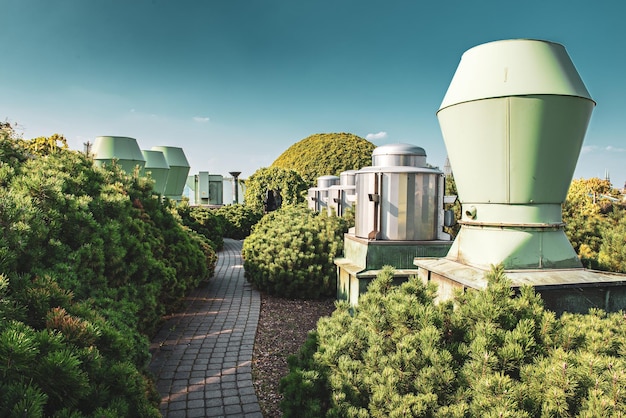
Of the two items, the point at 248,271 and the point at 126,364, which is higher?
the point at 126,364

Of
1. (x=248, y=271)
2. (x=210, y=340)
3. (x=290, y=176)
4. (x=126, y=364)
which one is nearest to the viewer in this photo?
(x=126, y=364)

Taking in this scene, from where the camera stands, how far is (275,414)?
3.44m

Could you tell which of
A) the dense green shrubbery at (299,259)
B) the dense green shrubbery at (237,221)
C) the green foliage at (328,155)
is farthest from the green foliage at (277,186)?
the dense green shrubbery at (299,259)

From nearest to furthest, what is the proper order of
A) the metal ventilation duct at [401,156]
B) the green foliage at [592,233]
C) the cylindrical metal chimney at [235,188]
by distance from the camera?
1. the green foliage at [592,233]
2. the metal ventilation duct at [401,156]
3. the cylindrical metal chimney at [235,188]

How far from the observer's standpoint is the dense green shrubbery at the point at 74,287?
1.60 metres

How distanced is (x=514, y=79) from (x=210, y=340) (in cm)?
482

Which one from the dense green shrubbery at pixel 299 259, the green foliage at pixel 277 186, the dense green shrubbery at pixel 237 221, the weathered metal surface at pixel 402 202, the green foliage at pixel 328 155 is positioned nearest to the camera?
the weathered metal surface at pixel 402 202

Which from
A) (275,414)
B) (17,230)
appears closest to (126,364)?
(17,230)

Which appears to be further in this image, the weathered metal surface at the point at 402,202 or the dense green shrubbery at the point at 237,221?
the dense green shrubbery at the point at 237,221

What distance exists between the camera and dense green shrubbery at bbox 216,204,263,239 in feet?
59.1

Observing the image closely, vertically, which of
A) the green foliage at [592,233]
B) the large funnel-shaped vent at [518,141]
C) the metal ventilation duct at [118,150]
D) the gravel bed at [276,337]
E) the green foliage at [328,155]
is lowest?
the gravel bed at [276,337]

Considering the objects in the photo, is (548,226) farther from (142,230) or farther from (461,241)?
(142,230)

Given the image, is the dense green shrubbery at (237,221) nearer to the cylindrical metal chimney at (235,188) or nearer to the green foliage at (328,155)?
the green foliage at (328,155)

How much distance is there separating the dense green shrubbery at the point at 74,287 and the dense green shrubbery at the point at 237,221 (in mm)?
12156
